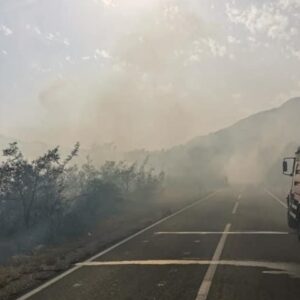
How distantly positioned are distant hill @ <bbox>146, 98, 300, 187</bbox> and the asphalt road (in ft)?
168

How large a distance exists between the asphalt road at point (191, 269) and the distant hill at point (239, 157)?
51.2 meters

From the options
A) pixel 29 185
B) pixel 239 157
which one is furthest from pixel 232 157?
pixel 29 185

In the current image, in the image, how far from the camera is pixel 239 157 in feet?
459

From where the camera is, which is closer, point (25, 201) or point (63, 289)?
point (63, 289)

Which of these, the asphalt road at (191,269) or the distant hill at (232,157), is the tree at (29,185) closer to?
the asphalt road at (191,269)

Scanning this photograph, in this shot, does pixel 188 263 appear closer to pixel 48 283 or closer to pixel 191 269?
pixel 191 269

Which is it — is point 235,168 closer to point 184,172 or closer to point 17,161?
point 184,172

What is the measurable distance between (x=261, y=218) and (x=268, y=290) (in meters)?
14.2

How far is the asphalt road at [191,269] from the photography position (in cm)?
838

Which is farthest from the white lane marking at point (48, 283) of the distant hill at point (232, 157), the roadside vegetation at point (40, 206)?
the distant hill at point (232, 157)

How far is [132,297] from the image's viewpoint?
8.10m

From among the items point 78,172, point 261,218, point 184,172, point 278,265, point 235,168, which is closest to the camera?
point 278,265

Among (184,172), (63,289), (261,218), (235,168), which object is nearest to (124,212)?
(261,218)

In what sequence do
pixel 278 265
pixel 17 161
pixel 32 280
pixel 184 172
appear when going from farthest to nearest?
pixel 184 172 → pixel 17 161 → pixel 278 265 → pixel 32 280
